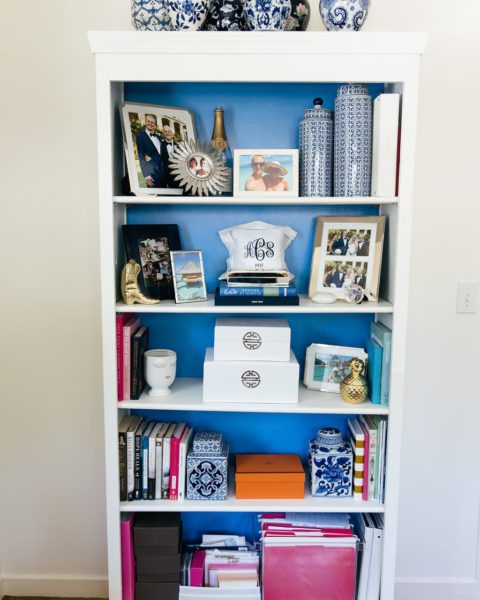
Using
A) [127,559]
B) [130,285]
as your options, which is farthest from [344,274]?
[127,559]

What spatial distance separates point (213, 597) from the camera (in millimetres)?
1901

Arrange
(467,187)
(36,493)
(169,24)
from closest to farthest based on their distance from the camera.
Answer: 1. (169,24)
2. (467,187)
3. (36,493)

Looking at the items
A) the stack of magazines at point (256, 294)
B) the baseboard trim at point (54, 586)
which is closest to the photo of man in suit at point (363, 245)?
the stack of magazines at point (256, 294)

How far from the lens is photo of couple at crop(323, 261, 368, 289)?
6.09 feet

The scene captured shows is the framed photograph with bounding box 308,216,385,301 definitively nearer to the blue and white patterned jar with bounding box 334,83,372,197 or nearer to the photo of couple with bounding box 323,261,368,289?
the photo of couple with bounding box 323,261,368,289

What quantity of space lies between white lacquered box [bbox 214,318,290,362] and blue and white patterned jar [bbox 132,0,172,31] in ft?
2.98

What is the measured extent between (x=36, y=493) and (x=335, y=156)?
1.59 meters

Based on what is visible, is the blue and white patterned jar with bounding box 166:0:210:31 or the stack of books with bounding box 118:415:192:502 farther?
the stack of books with bounding box 118:415:192:502

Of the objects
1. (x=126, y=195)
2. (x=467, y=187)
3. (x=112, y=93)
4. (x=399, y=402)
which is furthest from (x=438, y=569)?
(x=112, y=93)

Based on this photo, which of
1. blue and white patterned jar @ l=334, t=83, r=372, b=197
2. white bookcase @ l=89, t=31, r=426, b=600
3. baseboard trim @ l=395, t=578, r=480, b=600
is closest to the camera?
white bookcase @ l=89, t=31, r=426, b=600

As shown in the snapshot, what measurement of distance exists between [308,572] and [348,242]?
1071mm

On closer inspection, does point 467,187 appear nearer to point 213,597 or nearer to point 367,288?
point 367,288

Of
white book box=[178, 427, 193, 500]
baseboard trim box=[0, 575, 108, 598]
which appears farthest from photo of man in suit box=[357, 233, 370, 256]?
baseboard trim box=[0, 575, 108, 598]

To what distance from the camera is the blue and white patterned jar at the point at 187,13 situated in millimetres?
1663
